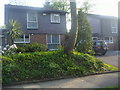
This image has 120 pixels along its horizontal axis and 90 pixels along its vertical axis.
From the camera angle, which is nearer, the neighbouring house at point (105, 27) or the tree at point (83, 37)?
the tree at point (83, 37)

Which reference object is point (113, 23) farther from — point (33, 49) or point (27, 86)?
point (27, 86)

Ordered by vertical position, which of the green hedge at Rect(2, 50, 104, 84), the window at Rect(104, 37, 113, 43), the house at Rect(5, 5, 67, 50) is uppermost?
the house at Rect(5, 5, 67, 50)

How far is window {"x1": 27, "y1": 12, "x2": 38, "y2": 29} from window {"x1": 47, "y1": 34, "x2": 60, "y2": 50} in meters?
2.28

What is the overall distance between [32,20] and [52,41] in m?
3.74

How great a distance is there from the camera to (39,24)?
58.0ft

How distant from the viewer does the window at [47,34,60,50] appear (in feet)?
58.0

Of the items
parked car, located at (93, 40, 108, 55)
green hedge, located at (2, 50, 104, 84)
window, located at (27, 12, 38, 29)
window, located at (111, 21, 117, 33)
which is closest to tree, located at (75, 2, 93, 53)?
parked car, located at (93, 40, 108, 55)

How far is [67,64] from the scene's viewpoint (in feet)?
25.3

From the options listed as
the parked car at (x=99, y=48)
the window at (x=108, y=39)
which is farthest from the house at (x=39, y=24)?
the window at (x=108, y=39)

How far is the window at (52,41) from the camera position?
17688 mm

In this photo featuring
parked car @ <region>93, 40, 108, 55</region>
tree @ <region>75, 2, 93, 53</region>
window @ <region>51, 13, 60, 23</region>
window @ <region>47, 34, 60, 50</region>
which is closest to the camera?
tree @ <region>75, 2, 93, 53</region>

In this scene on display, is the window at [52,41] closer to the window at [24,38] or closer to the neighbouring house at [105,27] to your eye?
the window at [24,38]

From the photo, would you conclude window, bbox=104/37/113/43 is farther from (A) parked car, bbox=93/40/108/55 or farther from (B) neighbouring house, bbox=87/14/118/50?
(A) parked car, bbox=93/40/108/55

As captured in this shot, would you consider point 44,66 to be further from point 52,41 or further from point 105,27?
point 105,27
